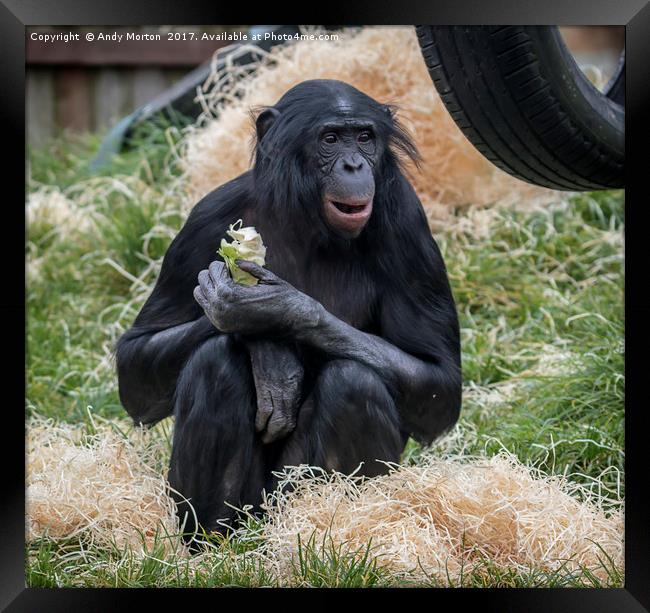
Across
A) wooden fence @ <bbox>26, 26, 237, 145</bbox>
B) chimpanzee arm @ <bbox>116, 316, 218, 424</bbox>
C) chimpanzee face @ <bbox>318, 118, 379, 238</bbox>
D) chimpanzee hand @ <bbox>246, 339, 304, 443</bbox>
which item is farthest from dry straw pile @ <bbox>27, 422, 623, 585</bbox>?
wooden fence @ <bbox>26, 26, 237, 145</bbox>

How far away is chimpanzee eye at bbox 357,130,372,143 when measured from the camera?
3.94 meters

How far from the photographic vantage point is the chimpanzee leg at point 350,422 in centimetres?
383

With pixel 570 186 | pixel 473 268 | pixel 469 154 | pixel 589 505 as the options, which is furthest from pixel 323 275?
pixel 469 154

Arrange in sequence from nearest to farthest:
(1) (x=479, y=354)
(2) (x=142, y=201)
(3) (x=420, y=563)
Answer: (3) (x=420, y=563) < (1) (x=479, y=354) < (2) (x=142, y=201)

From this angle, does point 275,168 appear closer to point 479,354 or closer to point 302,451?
point 302,451

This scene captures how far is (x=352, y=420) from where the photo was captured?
12.6ft

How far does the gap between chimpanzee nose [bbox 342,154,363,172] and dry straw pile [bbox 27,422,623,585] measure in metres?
1.04

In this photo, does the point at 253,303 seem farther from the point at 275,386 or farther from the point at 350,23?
the point at 350,23

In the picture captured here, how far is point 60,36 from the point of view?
4.14 metres

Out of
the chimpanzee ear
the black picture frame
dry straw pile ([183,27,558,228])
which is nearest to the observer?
the black picture frame

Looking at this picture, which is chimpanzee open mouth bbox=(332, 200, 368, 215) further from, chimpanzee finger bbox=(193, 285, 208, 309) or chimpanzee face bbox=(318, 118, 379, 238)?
chimpanzee finger bbox=(193, 285, 208, 309)

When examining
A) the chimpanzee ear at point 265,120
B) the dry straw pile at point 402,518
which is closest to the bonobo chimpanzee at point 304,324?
the chimpanzee ear at point 265,120

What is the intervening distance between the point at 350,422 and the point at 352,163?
2.88 ft

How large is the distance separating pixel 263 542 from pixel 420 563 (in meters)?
0.54
